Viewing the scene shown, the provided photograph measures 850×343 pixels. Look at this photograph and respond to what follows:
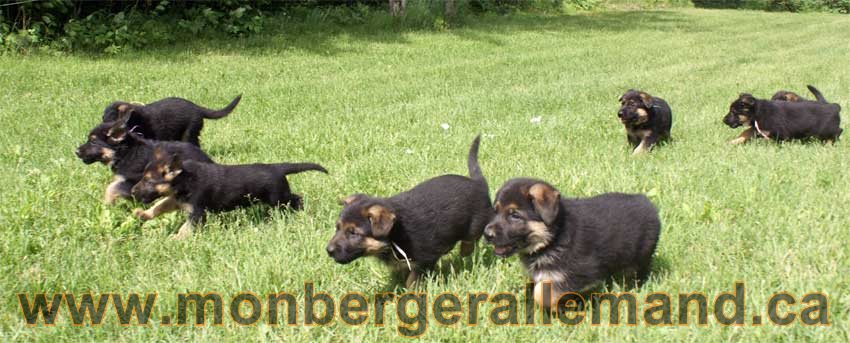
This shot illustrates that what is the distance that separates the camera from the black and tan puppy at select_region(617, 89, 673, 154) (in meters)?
7.27

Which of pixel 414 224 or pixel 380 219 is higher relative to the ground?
pixel 380 219

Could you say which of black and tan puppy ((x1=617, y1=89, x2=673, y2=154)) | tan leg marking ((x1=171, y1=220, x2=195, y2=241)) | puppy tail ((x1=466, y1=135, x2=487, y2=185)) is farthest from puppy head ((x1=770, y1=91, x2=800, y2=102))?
tan leg marking ((x1=171, y1=220, x2=195, y2=241))

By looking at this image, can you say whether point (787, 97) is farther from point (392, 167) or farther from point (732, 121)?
point (392, 167)

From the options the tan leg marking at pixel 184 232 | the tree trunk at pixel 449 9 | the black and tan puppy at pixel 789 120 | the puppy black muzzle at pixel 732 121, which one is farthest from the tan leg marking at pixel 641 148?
the tree trunk at pixel 449 9

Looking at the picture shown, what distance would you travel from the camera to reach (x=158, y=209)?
16.3 feet

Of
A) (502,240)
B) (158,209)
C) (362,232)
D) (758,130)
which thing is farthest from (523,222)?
(758,130)

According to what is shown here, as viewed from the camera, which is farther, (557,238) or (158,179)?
(158,179)

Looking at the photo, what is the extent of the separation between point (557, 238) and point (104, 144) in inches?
158

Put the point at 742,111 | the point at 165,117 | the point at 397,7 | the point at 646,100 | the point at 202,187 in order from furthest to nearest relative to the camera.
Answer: the point at 397,7 < the point at 742,111 < the point at 646,100 < the point at 165,117 < the point at 202,187

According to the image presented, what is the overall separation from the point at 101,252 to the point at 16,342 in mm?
1048

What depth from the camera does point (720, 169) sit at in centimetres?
601

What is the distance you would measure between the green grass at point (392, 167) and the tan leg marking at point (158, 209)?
0.35 ft

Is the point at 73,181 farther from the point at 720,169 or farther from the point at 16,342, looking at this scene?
the point at 720,169

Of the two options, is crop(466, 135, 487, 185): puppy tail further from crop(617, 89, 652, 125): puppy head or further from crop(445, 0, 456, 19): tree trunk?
crop(445, 0, 456, 19): tree trunk
